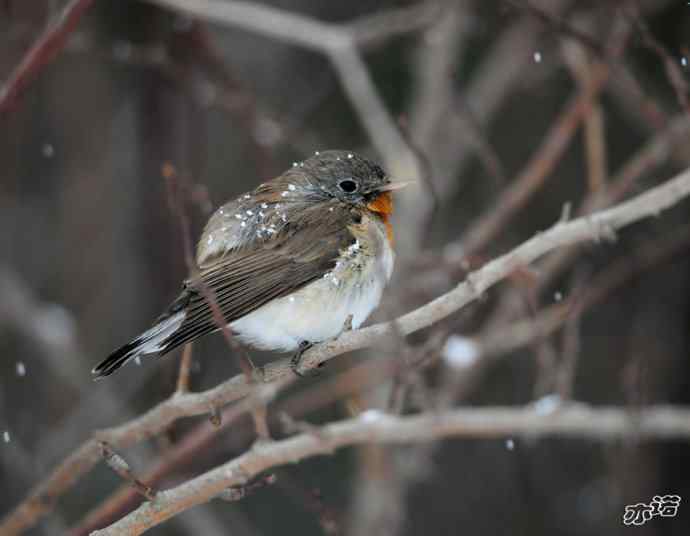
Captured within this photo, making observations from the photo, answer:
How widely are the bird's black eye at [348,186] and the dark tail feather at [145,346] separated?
972mm

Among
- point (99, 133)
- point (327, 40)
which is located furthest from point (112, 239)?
point (327, 40)

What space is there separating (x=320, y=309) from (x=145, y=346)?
0.66m

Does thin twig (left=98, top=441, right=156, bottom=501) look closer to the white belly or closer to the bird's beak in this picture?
the white belly

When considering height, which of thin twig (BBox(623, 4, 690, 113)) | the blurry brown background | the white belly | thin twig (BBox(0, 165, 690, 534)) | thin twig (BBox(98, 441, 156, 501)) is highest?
the blurry brown background

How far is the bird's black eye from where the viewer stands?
3918mm

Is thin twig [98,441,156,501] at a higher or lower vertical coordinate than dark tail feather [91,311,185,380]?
lower

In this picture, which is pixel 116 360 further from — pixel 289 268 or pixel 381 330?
pixel 381 330

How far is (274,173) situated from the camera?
552cm

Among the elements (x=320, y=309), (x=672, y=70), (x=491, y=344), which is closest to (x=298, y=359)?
(x=320, y=309)

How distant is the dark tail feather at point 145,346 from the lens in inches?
122

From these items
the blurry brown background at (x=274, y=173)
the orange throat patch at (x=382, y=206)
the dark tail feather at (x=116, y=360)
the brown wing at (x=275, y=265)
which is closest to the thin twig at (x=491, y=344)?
the blurry brown background at (x=274, y=173)

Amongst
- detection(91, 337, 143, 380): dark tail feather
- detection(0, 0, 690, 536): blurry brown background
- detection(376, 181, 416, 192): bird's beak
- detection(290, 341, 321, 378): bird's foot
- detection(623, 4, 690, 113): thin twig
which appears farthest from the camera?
detection(0, 0, 690, 536): blurry brown background

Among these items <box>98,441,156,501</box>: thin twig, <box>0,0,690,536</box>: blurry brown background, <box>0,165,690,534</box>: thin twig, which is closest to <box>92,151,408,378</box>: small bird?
<box>0,165,690,534</box>: thin twig

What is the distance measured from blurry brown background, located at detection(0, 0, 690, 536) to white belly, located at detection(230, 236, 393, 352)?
1478mm
